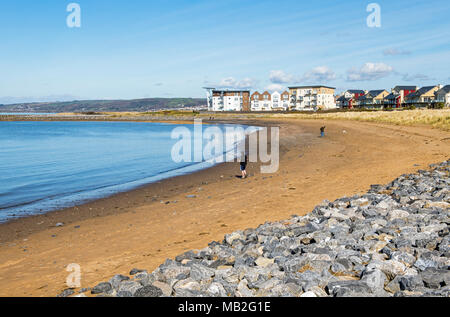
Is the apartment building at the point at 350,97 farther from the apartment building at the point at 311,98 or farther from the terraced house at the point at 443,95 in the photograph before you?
the terraced house at the point at 443,95

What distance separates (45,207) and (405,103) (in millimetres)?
138246

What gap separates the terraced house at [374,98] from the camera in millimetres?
135575

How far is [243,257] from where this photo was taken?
6.34 metres

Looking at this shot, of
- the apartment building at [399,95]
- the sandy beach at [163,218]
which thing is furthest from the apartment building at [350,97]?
the sandy beach at [163,218]

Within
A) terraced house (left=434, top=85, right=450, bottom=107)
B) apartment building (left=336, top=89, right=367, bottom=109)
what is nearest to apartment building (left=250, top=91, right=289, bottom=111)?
apartment building (left=336, top=89, right=367, bottom=109)

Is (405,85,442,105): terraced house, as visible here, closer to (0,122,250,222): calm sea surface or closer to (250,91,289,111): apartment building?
(250,91,289,111): apartment building

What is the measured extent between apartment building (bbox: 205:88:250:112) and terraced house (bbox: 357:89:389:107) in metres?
57.0

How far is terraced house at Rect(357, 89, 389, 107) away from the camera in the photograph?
136 meters

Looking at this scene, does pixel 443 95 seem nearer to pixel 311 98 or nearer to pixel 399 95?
pixel 399 95

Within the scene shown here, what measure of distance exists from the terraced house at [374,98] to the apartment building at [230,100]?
5698 cm

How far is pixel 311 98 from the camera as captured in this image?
515ft
